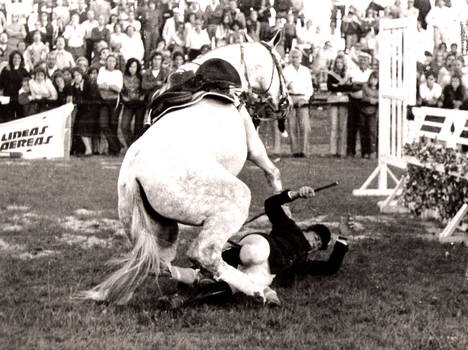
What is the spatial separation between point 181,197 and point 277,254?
3.38 ft

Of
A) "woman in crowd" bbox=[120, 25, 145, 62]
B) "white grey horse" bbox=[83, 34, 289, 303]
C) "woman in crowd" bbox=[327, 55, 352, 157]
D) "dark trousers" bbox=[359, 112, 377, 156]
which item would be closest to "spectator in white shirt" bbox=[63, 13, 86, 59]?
"woman in crowd" bbox=[120, 25, 145, 62]

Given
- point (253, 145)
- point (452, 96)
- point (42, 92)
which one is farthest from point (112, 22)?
point (253, 145)

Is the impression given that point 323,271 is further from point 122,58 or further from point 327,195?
point 122,58

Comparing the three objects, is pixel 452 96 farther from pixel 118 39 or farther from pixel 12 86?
pixel 12 86

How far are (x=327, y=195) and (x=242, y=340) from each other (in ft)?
23.0

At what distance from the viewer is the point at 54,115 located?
1725 cm

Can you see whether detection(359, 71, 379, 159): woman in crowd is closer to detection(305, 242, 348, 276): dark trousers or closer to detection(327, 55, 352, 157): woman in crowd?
detection(327, 55, 352, 157): woman in crowd

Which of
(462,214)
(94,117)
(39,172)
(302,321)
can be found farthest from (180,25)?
(302,321)

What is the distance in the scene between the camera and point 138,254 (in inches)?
223

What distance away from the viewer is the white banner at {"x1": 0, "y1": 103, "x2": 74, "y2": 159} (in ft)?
56.4

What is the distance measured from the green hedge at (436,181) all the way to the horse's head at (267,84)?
254 cm

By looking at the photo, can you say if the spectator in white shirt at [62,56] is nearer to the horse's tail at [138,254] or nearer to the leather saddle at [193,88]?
the leather saddle at [193,88]

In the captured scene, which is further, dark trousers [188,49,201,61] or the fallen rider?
dark trousers [188,49,201,61]

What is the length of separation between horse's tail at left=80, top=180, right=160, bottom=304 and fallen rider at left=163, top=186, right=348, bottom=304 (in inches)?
16.9
